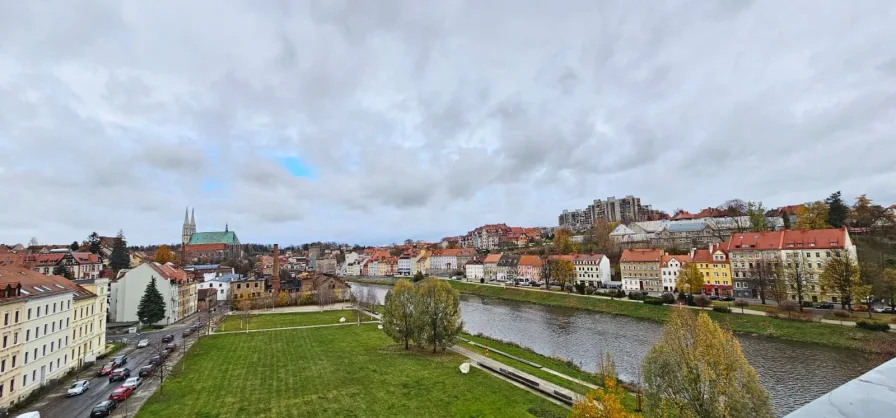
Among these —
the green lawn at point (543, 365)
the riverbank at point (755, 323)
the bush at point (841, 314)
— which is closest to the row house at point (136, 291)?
the green lawn at point (543, 365)

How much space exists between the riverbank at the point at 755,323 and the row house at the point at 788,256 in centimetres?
1171

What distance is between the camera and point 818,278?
168 ft

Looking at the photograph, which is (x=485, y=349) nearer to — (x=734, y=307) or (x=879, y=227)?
(x=734, y=307)

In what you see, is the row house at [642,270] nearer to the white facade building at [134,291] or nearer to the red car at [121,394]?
the red car at [121,394]

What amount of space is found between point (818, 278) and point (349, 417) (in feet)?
198

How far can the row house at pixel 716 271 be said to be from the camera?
60.4 meters

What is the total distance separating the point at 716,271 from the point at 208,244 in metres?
176

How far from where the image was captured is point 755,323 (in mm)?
42969

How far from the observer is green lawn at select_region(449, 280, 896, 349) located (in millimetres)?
36281

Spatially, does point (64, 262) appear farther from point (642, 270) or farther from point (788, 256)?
point (788, 256)

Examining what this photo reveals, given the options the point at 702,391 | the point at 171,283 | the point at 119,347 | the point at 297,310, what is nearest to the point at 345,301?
the point at 297,310

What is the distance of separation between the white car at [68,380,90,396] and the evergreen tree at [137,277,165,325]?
87.1ft

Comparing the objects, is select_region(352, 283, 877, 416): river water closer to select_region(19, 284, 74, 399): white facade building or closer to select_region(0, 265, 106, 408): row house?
select_region(0, 265, 106, 408): row house

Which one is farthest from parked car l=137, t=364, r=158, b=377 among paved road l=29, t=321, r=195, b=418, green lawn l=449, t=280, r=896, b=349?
green lawn l=449, t=280, r=896, b=349
